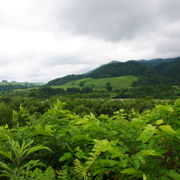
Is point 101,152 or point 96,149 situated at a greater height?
point 96,149

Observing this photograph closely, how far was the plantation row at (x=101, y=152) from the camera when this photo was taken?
74.4 inches

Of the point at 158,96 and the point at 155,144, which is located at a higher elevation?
the point at 155,144

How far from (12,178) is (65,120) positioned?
1764 millimetres

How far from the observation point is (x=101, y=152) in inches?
104

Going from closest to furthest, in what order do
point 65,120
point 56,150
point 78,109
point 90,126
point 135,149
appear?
1. point 135,149
2. point 90,126
3. point 56,150
4. point 65,120
5. point 78,109

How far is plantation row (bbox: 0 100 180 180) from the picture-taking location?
1.89 meters

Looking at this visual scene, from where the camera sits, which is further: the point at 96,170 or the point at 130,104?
the point at 130,104

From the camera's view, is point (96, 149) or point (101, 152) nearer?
point (96, 149)

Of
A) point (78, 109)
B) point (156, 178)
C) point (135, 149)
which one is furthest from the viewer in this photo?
point (78, 109)

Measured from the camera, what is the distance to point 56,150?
287 cm

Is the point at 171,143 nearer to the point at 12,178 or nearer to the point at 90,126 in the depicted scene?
the point at 90,126

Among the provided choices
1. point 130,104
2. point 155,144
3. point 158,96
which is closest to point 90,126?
point 155,144

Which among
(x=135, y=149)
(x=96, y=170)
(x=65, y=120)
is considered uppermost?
(x=65, y=120)

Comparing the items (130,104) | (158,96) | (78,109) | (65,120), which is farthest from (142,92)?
(65,120)
